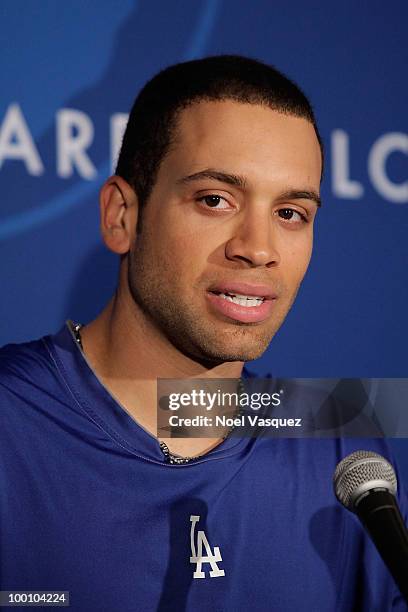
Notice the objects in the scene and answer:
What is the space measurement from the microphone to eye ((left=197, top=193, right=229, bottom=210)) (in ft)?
1.37

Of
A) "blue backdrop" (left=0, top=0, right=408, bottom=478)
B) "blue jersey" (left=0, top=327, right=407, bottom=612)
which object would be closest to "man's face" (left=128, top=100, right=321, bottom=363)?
"blue jersey" (left=0, top=327, right=407, bottom=612)

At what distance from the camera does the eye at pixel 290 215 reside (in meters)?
1.06

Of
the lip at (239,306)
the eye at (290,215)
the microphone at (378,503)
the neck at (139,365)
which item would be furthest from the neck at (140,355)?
the microphone at (378,503)

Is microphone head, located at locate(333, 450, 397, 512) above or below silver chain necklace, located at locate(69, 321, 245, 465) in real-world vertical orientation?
below

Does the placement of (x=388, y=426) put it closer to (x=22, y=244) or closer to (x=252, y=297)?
(x=252, y=297)

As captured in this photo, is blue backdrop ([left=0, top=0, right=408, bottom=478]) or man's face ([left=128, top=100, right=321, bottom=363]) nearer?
man's face ([left=128, top=100, right=321, bottom=363])

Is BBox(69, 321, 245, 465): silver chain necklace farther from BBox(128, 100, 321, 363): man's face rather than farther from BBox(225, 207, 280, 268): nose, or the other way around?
BBox(225, 207, 280, 268): nose

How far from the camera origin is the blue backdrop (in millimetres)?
1339

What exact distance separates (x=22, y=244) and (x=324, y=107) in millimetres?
579

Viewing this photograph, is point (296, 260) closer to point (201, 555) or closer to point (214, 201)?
point (214, 201)

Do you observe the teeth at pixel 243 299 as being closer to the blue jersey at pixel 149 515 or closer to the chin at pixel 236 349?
the chin at pixel 236 349

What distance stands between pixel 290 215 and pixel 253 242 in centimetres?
11

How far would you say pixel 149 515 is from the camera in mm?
1025

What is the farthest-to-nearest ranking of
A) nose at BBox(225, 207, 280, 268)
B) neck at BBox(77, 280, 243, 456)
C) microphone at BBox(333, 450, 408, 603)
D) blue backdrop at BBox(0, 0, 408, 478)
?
blue backdrop at BBox(0, 0, 408, 478) → neck at BBox(77, 280, 243, 456) → nose at BBox(225, 207, 280, 268) → microphone at BBox(333, 450, 408, 603)
